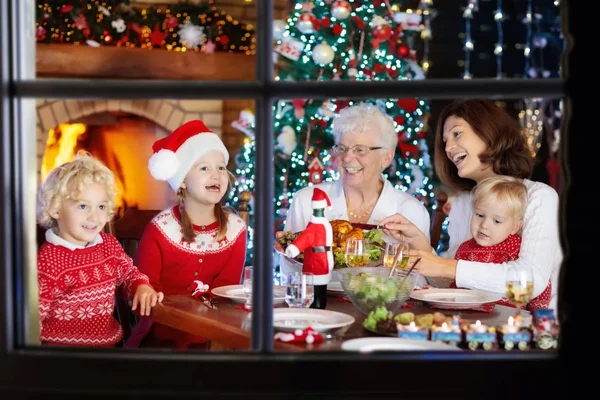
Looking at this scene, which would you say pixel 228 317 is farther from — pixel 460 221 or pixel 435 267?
pixel 460 221

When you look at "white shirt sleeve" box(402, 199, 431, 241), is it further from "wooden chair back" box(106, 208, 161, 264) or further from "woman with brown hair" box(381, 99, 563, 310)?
"wooden chair back" box(106, 208, 161, 264)

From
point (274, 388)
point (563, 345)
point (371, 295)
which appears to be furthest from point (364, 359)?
point (371, 295)

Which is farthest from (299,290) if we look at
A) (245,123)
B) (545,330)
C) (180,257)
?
(245,123)

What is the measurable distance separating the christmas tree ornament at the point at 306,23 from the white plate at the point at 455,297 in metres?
2.72

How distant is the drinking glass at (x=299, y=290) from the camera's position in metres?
2.12

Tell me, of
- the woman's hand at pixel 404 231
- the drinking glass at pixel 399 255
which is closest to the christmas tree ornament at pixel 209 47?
the woman's hand at pixel 404 231

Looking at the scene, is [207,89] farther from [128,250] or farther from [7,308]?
[128,250]

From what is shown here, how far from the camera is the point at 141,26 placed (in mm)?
5562

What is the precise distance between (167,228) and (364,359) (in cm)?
198

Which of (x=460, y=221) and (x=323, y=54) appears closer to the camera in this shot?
(x=460, y=221)

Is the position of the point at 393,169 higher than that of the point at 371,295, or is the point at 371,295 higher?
the point at 393,169

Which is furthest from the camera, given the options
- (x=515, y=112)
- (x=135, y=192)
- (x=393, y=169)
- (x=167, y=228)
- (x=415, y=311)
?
(x=515, y=112)

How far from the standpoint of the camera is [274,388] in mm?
1184

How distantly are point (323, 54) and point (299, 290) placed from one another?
2.87 meters
